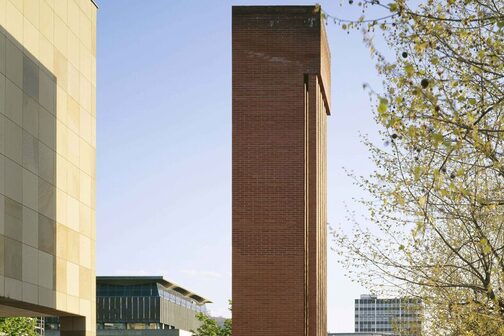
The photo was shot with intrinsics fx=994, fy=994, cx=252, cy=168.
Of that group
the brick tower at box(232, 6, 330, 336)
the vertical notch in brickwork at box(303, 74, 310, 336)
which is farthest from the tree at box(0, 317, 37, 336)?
the brick tower at box(232, 6, 330, 336)

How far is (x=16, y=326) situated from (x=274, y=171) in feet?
120

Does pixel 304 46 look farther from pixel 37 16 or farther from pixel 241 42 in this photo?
pixel 37 16

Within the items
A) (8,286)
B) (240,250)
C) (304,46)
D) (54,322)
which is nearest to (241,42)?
(304,46)

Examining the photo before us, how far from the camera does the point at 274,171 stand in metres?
32.5

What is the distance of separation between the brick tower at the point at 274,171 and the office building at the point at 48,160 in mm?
5306

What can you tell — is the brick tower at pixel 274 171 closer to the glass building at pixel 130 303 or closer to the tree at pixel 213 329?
the tree at pixel 213 329

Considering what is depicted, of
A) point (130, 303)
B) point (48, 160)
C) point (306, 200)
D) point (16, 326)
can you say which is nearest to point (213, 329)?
point (130, 303)

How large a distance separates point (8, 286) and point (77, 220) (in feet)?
23.1

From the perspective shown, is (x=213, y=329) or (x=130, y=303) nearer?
(x=213, y=329)

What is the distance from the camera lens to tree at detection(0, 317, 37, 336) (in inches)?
2440

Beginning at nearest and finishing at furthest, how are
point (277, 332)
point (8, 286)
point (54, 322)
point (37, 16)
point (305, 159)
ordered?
point (8, 286)
point (37, 16)
point (277, 332)
point (305, 159)
point (54, 322)

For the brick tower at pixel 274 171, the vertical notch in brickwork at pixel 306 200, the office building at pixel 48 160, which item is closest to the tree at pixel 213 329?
the office building at pixel 48 160

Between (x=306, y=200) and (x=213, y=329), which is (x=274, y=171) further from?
(x=213, y=329)

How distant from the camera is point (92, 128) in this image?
1383 inches
